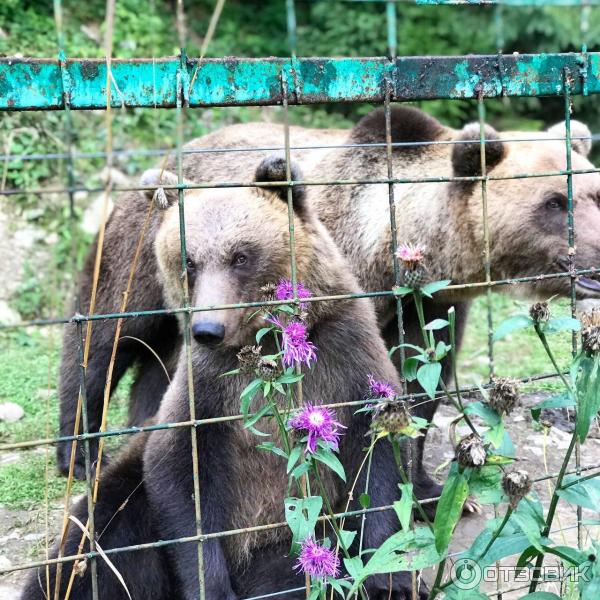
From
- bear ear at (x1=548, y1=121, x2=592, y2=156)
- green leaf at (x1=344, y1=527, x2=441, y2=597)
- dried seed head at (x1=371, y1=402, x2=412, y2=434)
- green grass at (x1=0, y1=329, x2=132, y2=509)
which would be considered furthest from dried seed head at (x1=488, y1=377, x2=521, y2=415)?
bear ear at (x1=548, y1=121, x2=592, y2=156)

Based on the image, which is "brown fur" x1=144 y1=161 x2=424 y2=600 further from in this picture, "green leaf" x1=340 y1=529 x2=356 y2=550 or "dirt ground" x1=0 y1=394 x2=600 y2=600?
"green leaf" x1=340 y1=529 x2=356 y2=550

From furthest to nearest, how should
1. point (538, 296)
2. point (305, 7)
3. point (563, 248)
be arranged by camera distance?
point (305, 7) → point (538, 296) → point (563, 248)

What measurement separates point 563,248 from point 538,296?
44 centimetres

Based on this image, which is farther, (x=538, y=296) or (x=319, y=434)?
(x=538, y=296)

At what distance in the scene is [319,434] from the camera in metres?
2.04

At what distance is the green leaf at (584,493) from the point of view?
204cm

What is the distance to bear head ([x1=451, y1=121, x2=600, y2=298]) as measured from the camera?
13.4 feet

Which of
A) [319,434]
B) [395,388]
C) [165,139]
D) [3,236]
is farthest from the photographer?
[165,139]

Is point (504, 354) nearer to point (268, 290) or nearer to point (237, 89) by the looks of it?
point (268, 290)

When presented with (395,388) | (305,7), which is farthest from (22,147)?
(395,388)

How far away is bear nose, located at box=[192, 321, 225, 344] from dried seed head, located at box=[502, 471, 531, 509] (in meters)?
1.32

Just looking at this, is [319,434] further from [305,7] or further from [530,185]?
[305,7]

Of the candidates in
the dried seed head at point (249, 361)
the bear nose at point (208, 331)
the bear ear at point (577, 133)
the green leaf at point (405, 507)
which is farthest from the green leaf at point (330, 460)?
the bear ear at point (577, 133)

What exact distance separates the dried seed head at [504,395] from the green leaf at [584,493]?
294mm
